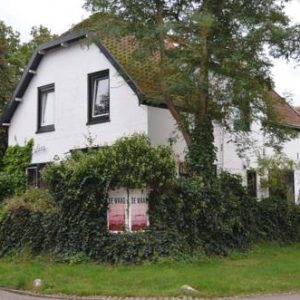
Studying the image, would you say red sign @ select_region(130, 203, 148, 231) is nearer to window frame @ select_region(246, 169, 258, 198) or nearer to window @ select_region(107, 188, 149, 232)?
window @ select_region(107, 188, 149, 232)

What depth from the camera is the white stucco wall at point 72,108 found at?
2031 cm

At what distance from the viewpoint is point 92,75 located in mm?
21828

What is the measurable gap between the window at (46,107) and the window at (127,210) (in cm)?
896

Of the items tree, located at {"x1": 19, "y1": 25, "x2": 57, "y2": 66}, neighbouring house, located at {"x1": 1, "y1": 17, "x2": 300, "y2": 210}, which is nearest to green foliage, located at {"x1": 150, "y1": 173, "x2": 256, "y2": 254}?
neighbouring house, located at {"x1": 1, "y1": 17, "x2": 300, "y2": 210}

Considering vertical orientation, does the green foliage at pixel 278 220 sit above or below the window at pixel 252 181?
below

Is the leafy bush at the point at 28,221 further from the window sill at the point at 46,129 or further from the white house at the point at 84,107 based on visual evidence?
the window sill at the point at 46,129

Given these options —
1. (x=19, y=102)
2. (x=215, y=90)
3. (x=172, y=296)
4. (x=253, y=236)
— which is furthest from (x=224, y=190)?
(x=19, y=102)

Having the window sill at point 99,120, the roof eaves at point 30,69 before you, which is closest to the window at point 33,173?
the roof eaves at point 30,69

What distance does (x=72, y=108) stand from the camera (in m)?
22.4

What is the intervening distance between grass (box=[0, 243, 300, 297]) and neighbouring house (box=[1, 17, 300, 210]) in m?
6.03

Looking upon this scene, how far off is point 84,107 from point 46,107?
2.72 meters

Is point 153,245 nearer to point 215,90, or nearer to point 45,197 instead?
point 45,197

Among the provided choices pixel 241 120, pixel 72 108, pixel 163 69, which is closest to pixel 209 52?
pixel 163 69

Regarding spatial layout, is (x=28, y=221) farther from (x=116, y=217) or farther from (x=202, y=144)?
(x=202, y=144)
